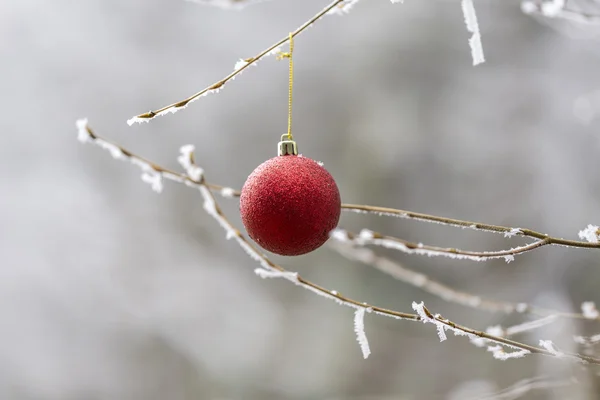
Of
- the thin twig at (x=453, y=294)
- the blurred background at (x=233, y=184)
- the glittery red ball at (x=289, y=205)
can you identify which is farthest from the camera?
the blurred background at (x=233, y=184)

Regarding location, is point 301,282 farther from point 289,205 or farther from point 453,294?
point 453,294

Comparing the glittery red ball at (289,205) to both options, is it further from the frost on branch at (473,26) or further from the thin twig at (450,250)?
the frost on branch at (473,26)

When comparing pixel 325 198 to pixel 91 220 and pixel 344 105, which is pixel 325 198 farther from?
pixel 91 220

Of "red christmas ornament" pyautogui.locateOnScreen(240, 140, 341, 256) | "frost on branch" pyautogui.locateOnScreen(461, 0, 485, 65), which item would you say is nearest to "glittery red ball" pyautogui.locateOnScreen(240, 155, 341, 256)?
"red christmas ornament" pyautogui.locateOnScreen(240, 140, 341, 256)

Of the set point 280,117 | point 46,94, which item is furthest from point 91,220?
point 280,117

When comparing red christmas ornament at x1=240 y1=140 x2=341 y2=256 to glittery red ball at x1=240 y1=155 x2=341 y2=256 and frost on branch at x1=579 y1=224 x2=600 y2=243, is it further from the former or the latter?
frost on branch at x1=579 y1=224 x2=600 y2=243

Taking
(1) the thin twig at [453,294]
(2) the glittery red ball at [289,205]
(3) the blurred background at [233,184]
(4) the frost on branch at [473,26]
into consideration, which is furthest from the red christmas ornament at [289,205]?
(3) the blurred background at [233,184]
